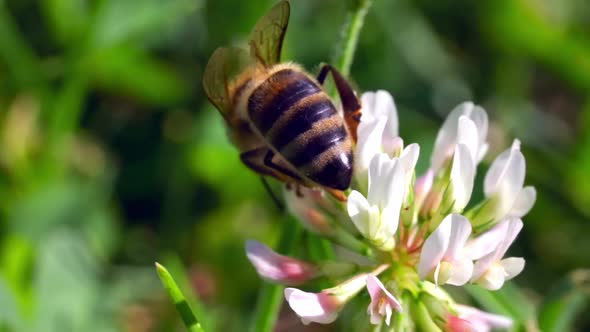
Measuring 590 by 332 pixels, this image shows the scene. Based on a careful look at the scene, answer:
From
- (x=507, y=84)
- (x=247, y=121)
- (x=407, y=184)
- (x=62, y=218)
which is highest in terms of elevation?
(x=247, y=121)

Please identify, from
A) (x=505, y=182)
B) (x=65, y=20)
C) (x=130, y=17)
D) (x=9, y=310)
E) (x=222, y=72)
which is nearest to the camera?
(x=505, y=182)

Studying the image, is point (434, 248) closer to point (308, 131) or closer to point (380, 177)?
point (380, 177)

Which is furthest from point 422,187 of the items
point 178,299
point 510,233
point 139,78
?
point 139,78

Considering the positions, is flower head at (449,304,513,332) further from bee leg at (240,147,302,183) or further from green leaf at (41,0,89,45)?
green leaf at (41,0,89,45)

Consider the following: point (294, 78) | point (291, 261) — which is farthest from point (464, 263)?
point (294, 78)

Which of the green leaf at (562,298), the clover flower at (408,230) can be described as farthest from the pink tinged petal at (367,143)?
the green leaf at (562,298)

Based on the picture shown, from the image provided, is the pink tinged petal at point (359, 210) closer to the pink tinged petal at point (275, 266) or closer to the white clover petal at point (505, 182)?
the pink tinged petal at point (275, 266)

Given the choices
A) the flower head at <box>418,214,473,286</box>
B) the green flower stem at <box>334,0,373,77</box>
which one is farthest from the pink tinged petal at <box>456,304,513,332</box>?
the green flower stem at <box>334,0,373,77</box>

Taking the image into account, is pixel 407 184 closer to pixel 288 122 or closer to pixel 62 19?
pixel 288 122
